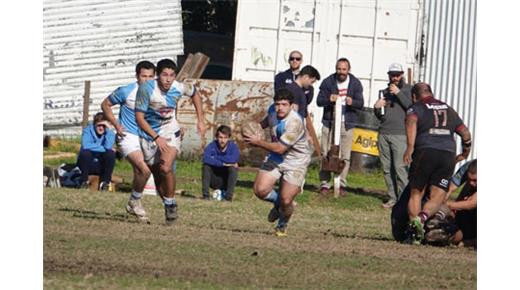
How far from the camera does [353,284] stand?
1168cm

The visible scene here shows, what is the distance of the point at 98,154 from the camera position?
74.2 feet

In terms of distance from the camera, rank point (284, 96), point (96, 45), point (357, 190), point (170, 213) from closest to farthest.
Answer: point (284, 96) → point (170, 213) → point (357, 190) → point (96, 45)

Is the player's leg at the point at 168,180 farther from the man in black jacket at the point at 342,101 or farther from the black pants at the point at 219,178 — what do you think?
the man in black jacket at the point at 342,101

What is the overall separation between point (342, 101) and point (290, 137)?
7121mm

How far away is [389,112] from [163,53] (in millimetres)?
8814

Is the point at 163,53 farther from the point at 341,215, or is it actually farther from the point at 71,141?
the point at 341,215

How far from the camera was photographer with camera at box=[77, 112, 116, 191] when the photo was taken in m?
22.6

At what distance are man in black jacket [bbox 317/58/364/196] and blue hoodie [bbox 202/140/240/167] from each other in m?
1.42

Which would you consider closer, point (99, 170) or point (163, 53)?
point (99, 170)

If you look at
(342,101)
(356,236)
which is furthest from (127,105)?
(342,101)

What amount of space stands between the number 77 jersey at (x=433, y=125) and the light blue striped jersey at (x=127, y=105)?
322 cm

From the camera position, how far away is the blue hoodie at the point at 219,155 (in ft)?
73.4

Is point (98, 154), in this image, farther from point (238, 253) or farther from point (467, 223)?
point (238, 253)

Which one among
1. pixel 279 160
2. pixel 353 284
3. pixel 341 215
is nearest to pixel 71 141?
pixel 341 215
